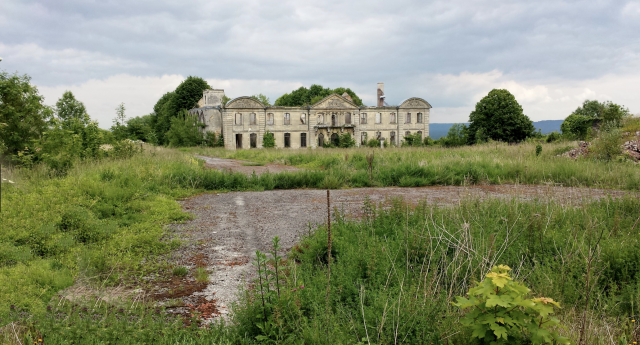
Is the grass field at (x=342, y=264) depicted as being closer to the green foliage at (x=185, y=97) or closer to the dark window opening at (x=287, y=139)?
the dark window opening at (x=287, y=139)

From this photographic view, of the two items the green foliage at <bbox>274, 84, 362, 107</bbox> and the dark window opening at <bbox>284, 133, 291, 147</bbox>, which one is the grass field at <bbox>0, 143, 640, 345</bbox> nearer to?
the dark window opening at <bbox>284, 133, 291, 147</bbox>

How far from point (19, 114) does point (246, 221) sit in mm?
12834

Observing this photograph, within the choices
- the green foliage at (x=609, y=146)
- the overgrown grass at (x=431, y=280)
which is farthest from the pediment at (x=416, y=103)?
the overgrown grass at (x=431, y=280)

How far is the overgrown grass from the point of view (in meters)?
2.90

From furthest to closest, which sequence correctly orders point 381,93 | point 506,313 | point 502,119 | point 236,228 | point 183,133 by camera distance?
point 381,93
point 502,119
point 183,133
point 236,228
point 506,313

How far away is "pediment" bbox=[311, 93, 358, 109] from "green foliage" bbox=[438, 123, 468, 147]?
52.2 ft

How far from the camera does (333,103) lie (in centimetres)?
5141

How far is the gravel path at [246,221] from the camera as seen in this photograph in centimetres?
457

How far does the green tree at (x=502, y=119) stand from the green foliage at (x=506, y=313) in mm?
46224

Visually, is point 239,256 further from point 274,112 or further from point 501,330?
point 274,112

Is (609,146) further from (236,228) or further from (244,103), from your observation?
(244,103)

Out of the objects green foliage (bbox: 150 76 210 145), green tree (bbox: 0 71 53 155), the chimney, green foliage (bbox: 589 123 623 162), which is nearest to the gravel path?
green foliage (bbox: 589 123 623 162)

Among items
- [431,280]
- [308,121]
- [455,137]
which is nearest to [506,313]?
[431,280]

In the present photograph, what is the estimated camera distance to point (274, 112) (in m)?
50.5
